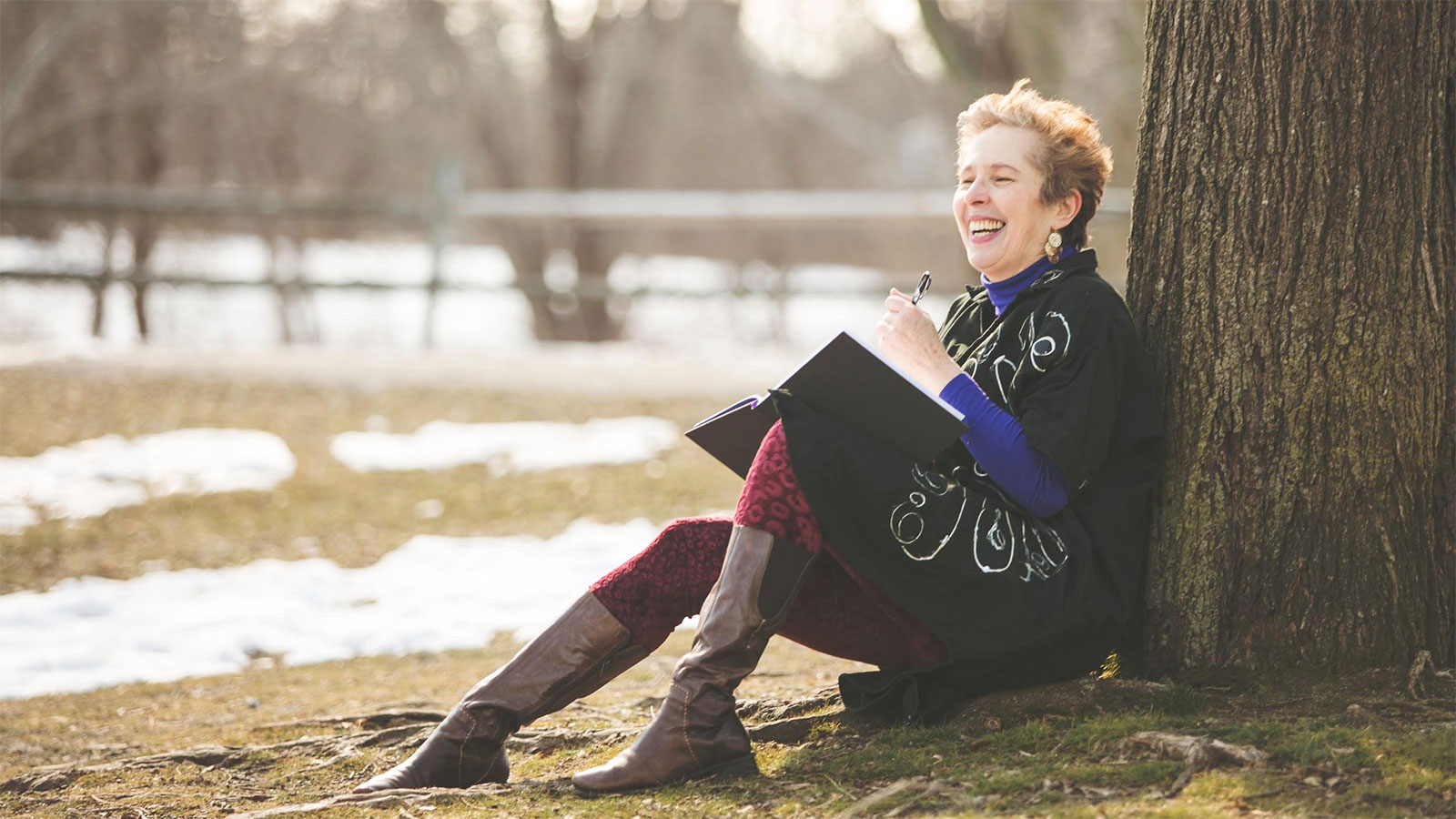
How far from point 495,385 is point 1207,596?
20.9 ft

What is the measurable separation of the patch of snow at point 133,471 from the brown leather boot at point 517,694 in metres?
3.97

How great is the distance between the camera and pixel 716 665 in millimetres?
2594

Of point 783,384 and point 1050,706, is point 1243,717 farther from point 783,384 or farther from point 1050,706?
point 783,384

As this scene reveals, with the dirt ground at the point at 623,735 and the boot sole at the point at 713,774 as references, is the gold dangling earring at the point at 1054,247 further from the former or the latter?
the boot sole at the point at 713,774

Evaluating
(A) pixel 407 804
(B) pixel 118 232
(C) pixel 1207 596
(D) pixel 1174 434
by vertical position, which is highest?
(B) pixel 118 232

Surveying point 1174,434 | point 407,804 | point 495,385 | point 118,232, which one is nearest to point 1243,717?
point 1174,434

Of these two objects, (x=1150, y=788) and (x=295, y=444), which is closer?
(x=1150, y=788)

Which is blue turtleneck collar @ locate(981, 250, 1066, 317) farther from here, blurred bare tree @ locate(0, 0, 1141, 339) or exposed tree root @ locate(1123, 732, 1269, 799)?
blurred bare tree @ locate(0, 0, 1141, 339)

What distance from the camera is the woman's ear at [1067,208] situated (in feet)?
9.39

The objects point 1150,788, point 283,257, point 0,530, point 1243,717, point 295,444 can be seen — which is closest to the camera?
point 1150,788

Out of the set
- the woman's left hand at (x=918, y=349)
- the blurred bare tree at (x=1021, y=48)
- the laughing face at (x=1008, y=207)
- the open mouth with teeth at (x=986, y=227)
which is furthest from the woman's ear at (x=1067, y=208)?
the blurred bare tree at (x=1021, y=48)

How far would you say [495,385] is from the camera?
28.3 feet

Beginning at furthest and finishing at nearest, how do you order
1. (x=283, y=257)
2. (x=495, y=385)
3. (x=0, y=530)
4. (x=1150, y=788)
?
(x=283, y=257)
(x=495, y=385)
(x=0, y=530)
(x=1150, y=788)

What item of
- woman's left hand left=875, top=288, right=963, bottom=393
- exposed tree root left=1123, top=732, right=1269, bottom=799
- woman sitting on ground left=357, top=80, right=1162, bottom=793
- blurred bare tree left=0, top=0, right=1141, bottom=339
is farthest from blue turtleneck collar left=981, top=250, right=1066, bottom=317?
blurred bare tree left=0, top=0, right=1141, bottom=339
